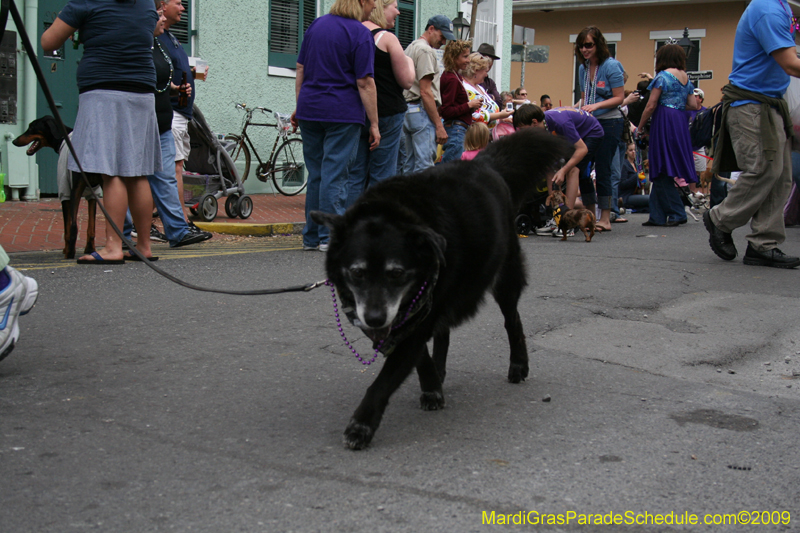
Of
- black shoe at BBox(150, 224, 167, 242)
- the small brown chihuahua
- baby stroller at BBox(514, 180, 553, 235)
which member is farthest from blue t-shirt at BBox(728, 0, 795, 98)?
black shoe at BBox(150, 224, 167, 242)

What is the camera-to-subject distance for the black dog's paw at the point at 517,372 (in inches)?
135

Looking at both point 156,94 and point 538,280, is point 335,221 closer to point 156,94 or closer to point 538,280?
point 538,280

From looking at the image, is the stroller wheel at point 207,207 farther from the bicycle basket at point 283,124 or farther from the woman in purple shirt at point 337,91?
the bicycle basket at point 283,124

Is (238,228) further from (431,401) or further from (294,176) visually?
(431,401)

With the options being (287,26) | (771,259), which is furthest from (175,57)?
(287,26)

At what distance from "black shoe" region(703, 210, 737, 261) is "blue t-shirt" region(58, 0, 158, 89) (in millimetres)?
4576

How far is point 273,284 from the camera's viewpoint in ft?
18.2

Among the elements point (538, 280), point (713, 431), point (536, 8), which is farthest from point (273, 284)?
point (536, 8)

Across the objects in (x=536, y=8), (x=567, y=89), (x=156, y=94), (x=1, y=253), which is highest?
(x=536, y=8)

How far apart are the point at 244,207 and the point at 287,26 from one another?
16.5ft

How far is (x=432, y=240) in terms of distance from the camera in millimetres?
2490

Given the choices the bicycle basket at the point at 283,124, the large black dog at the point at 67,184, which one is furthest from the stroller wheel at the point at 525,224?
the bicycle basket at the point at 283,124

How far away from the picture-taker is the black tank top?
7070mm

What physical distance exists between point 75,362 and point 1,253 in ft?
1.92
